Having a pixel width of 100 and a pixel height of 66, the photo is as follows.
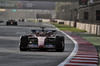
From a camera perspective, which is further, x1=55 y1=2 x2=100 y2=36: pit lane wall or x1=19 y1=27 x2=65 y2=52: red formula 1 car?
x1=55 y1=2 x2=100 y2=36: pit lane wall

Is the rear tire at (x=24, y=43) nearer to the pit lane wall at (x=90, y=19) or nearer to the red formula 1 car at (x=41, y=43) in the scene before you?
the red formula 1 car at (x=41, y=43)

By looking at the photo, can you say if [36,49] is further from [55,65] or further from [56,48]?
[55,65]

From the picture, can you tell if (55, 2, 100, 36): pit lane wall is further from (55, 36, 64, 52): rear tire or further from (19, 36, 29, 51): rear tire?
(19, 36, 29, 51): rear tire

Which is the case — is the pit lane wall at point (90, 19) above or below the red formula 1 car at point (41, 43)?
below

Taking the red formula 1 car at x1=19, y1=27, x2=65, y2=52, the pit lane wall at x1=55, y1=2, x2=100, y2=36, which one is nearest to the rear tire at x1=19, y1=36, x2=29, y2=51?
the red formula 1 car at x1=19, y1=27, x2=65, y2=52

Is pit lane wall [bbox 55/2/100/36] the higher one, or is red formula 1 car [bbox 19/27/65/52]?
red formula 1 car [bbox 19/27/65/52]

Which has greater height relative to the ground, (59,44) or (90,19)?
(59,44)

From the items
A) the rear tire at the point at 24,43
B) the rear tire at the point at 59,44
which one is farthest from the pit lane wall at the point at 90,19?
the rear tire at the point at 24,43

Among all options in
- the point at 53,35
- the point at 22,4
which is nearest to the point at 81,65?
the point at 53,35

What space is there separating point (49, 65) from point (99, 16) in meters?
37.3

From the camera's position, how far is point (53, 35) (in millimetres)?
18688

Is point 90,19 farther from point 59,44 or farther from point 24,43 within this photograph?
point 24,43

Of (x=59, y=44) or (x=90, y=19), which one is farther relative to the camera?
(x=90, y=19)

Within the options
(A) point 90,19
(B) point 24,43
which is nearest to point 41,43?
(B) point 24,43
